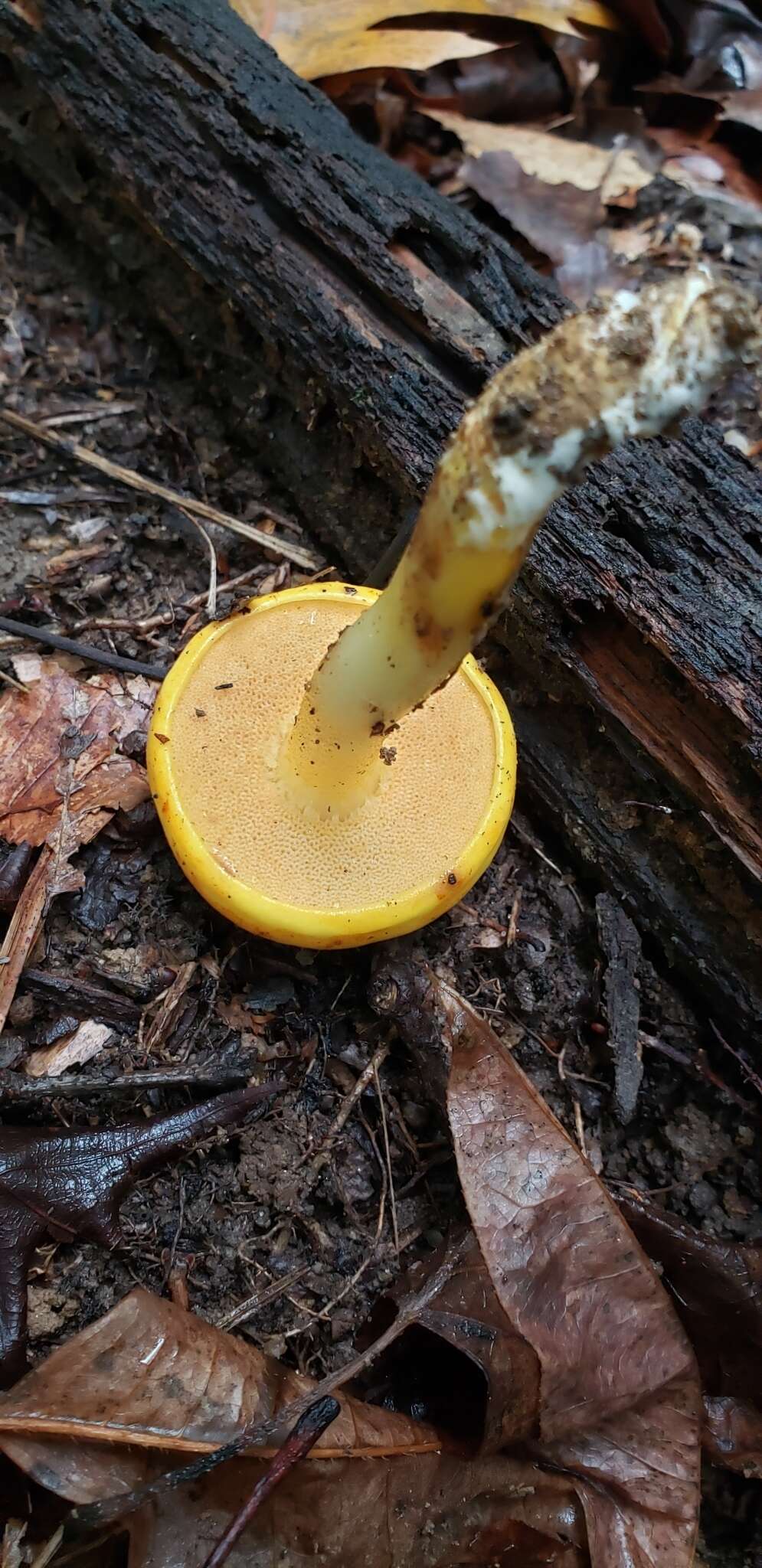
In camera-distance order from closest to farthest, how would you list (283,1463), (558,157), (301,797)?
1. (283,1463)
2. (301,797)
3. (558,157)

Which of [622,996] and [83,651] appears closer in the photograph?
[622,996]

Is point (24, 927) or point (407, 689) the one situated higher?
point (407, 689)

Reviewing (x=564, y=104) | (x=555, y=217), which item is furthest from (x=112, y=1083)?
(x=564, y=104)

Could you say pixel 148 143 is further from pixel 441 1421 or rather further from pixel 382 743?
pixel 441 1421

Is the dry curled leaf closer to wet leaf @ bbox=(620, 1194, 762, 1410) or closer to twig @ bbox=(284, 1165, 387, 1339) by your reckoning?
wet leaf @ bbox=(620, 1194, 762, 1410)

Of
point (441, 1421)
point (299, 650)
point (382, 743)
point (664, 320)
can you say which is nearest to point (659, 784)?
point (382, 743)

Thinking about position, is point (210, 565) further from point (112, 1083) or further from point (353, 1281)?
point (353, 1281)

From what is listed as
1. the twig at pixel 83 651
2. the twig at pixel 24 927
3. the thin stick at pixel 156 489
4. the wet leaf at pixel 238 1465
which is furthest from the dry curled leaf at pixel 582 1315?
the thin stick at pixel 156 489
